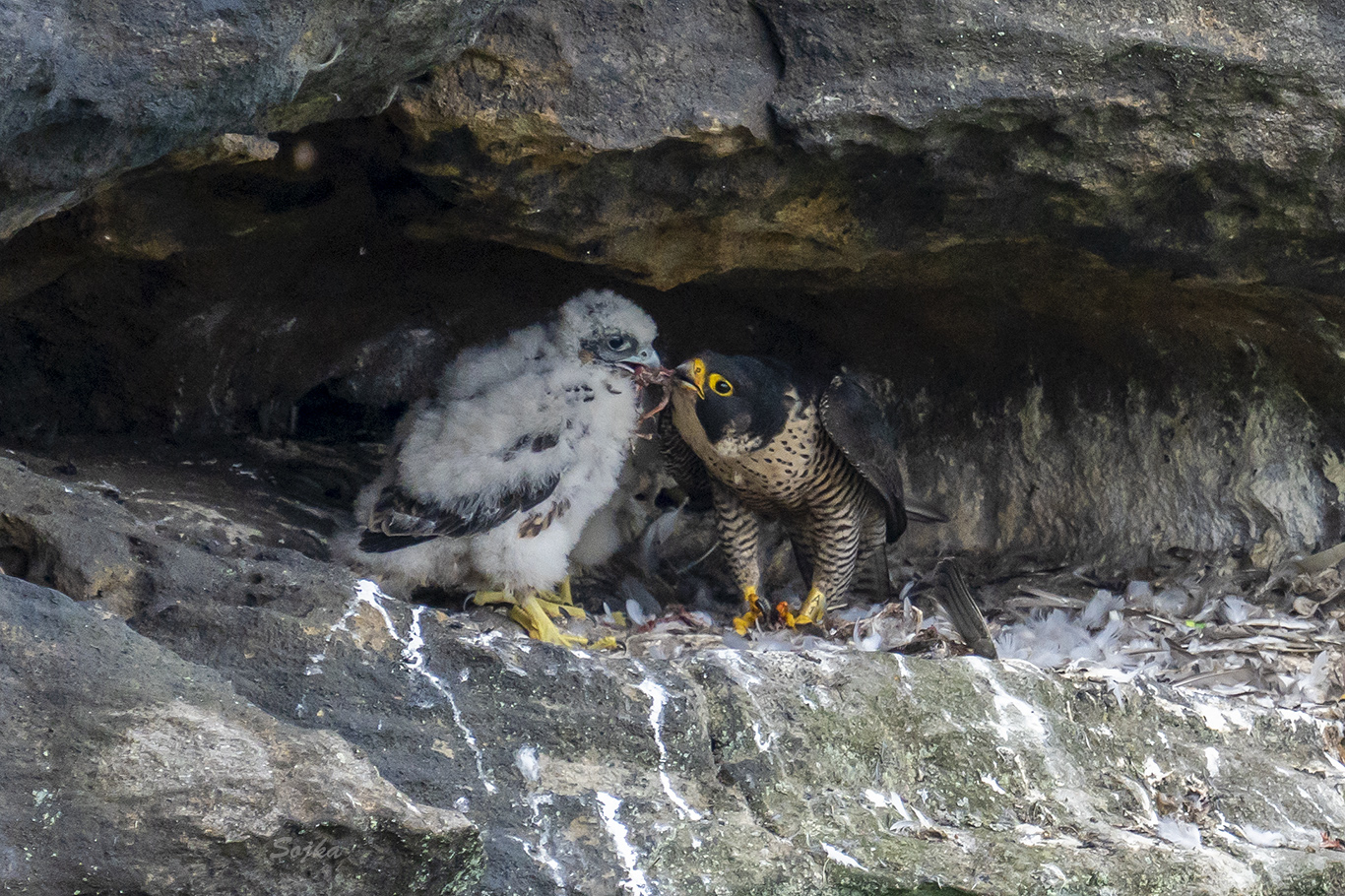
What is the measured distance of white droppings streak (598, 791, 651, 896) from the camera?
6.36ft

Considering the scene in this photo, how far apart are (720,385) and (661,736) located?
1.55m

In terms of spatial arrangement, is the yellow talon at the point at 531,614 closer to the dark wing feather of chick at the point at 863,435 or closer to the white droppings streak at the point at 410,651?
the white droppings streak at the point at 410,651

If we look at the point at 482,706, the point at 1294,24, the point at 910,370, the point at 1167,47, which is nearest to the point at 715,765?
the point at 482,706

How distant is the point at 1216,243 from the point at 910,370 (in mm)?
1437

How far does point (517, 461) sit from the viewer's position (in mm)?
3154

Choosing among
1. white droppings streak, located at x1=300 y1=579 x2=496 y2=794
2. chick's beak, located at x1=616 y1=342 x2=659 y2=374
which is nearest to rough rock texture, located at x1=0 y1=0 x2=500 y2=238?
white droppings streak, located at x1=300 y1=579 x2=496 y2=794

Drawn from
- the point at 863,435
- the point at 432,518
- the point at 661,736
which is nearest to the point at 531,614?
the point at 432,518

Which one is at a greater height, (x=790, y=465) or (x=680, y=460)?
(x=790, y=465)

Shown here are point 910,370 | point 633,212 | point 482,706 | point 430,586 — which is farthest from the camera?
point 910,370

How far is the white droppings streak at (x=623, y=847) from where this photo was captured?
1.94 metres

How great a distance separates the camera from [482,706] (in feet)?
7.14

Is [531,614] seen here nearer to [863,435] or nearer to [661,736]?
[661,736]

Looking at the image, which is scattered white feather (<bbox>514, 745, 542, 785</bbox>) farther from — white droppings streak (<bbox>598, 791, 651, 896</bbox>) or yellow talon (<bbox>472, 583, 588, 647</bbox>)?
yellow talon (<bbox>472, 583, 588, 647</bbox>)

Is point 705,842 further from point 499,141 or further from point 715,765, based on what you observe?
point 499,141
